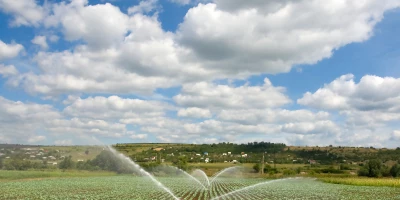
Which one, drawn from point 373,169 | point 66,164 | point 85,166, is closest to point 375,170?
point 373,169

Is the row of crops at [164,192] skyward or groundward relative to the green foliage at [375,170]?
groundward

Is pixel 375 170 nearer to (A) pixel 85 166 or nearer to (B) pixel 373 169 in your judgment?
(B) pixel 373 169

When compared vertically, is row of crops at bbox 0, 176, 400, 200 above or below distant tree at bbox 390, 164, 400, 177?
below

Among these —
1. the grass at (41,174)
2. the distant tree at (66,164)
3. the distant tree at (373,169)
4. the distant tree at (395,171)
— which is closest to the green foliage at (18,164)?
the grass at (41,174)

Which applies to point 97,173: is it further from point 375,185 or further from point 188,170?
point 375,185

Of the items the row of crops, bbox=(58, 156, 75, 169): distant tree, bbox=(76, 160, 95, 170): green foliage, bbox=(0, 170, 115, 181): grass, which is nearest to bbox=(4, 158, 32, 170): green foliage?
bbox=(0, 170, 115, 181): grass

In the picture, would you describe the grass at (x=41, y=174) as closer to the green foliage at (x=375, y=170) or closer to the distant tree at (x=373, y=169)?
the distant tree at (x=373, y=169)

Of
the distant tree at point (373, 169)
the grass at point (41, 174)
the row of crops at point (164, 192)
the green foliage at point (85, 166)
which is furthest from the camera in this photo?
the distant tree at point (373, 169)

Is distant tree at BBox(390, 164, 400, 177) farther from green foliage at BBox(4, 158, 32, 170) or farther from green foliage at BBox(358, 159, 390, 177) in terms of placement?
green foliage at BBox(4, 158, 32, 170)

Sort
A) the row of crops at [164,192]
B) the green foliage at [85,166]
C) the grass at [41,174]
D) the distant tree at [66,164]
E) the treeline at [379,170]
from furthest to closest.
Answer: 1. the treeline at [379,170]
2. the green foliage at [85,166]
3. the distant tree at [66,164]
4. the grass at [41,174]
5. the row of crops at [164,192]

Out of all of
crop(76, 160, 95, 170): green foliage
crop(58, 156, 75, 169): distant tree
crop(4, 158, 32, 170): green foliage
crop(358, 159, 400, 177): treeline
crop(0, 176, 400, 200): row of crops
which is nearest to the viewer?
crop(0, 176, 400, 200): row of crops

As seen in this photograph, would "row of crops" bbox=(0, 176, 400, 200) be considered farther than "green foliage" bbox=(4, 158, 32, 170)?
No

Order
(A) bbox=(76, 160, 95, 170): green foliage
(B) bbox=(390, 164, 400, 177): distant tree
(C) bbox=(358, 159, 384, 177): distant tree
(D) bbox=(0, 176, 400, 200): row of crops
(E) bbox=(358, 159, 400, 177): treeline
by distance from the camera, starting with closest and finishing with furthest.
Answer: (D) bbox=(0, 176, 400, 200): row of crops, (A) bbox=(76, 160, 95, 170): green foliage, (B) bbox=(390, 164, 400, 177): distant tree, (E) bbox=(358, 159, 400, 177): treeline, (C) bbox=(358, 159, 384, 177): distant tree

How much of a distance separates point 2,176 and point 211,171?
6724 cm
